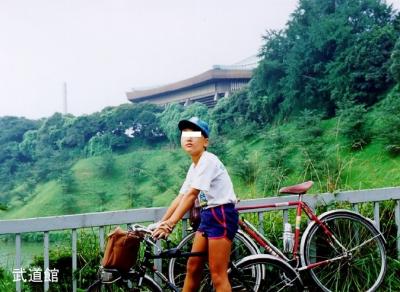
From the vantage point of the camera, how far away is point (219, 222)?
234cm

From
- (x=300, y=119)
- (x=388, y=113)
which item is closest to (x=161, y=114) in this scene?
(x=300, y=119)

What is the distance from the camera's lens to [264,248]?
288 centimetres

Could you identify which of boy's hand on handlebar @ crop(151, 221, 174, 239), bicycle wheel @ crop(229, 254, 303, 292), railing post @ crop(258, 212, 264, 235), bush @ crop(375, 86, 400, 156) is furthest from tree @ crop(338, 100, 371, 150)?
boy's hand on handlebar @ crop(151, 221, 174, 239)

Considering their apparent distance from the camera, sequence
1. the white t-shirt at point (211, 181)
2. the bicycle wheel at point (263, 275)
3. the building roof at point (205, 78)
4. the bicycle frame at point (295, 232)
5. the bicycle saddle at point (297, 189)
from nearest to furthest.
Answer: the white t-shirt at point (211, 181) → the bicycle wheel at point (263, 275) → the bicycle frame at point (295, 232) → the bicycle saddle at point (297, 189) → the building roof at point (205, 78)

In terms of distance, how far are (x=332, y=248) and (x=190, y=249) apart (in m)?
0.91

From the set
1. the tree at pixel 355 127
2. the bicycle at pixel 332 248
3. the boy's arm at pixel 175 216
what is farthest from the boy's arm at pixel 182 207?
the tree at pixel 355 127

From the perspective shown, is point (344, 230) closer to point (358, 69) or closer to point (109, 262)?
point (109, 262)

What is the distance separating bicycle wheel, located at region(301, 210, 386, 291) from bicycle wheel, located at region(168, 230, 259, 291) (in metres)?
0.40

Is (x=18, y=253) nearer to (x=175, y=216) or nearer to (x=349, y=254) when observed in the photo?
Answer: (x=175, y=216)

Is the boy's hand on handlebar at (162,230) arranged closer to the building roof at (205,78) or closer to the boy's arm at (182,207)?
the boy's arm at (182,207)

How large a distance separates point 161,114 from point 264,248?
25.9 metres

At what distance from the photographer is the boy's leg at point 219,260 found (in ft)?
7.64

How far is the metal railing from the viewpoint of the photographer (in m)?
2.60

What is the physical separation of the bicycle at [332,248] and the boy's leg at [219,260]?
49cm
